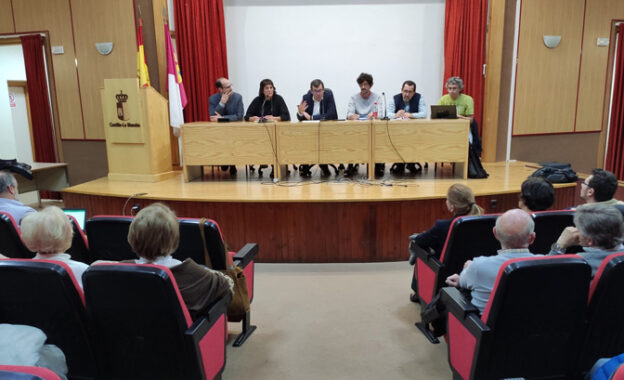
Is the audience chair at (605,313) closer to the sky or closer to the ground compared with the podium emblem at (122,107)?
closer to the ground

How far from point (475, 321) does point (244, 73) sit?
548 cm

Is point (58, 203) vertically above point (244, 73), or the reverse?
Result: point (244, 73)

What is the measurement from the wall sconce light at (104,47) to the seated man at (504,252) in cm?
581

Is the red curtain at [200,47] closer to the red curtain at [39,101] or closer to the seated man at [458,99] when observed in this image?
the red curtain at [39,101]

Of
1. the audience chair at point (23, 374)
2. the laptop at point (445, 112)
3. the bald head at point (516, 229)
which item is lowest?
the audience chair at point (23, 374)

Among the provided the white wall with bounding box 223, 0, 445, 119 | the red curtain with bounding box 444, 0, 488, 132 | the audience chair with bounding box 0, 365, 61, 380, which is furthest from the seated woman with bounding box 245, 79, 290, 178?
the audience chair with bounding box 0, 365, 61, 380

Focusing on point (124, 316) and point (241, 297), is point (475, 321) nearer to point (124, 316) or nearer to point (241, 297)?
point (241, 297)

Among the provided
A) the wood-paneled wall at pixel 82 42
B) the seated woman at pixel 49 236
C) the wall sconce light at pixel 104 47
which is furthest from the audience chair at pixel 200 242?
the wall sconce light at pixel 104 47

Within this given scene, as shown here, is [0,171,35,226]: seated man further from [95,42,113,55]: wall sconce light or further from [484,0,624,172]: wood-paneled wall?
[484,0,624,172]: wood-paneled wall

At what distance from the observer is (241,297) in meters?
2.14

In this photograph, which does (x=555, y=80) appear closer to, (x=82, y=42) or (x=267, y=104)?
(x=267, y=104)

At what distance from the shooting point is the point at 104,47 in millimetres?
5953

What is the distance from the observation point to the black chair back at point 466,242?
2109 millimetres

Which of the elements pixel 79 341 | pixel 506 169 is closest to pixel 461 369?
pixel 79 341
